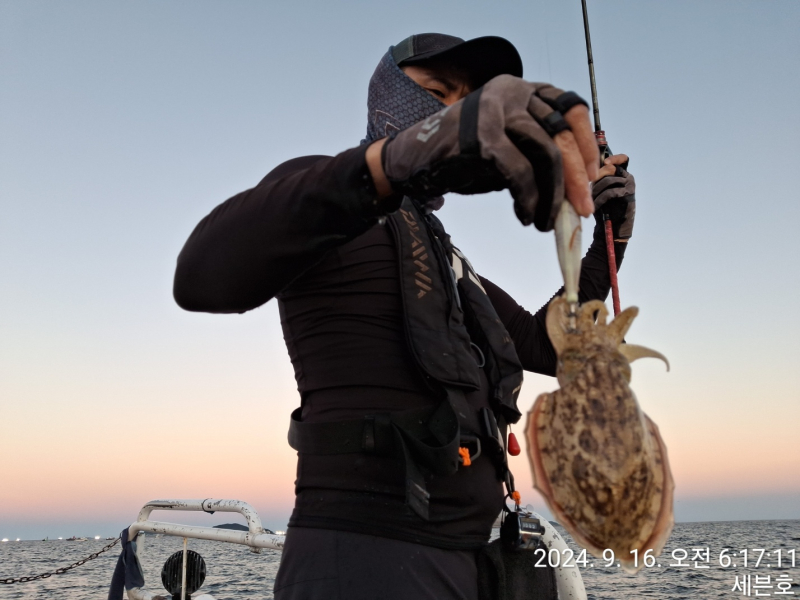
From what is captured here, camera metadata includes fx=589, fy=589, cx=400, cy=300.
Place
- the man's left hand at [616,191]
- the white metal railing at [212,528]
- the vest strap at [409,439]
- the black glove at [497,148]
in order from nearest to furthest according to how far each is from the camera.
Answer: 1. the black glove at [497,148]
2. the vest strap at [409,439]
3. the man's left hand at [616,191]
4. the white metal railing at [212,528]

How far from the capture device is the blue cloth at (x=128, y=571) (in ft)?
18.6

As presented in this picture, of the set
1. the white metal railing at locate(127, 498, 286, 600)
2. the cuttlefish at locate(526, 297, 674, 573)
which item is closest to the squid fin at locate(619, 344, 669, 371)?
the cuttlefish at locate(526, 297, 674, 573)

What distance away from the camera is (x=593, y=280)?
3.61 m

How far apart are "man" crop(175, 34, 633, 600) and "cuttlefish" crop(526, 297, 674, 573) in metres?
0.33

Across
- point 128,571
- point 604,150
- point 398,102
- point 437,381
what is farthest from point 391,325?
point 128,571

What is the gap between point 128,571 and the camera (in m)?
5.76

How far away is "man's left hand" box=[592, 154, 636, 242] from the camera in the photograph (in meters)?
2.98

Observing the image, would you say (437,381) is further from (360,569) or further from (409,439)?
(360,569)

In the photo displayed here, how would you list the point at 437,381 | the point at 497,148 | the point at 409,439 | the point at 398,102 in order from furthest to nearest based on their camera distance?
the point at 398,102 < the point at 437,381 < the point at 409,439 < the point at 497,148

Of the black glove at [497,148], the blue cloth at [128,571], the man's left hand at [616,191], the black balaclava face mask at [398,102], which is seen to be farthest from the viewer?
the blue cloth at [128,571]

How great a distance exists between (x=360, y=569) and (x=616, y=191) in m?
2.17

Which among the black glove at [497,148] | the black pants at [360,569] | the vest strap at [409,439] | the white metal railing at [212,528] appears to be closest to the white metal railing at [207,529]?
the white metal railing at [212,528]

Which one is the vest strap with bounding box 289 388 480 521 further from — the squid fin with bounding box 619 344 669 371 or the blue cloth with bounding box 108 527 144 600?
the blue cloth with bounding box 108 527 144 600

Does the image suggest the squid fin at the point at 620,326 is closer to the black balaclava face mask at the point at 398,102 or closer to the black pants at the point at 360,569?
the black pants at the point at 360,569
